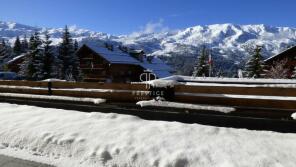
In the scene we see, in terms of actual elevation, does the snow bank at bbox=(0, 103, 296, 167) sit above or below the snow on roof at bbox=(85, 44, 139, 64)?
below

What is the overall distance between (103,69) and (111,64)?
2.38 metres

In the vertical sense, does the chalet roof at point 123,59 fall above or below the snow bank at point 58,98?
above

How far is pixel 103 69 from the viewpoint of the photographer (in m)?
57.2

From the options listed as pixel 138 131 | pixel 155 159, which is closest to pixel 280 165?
pixel 155 159

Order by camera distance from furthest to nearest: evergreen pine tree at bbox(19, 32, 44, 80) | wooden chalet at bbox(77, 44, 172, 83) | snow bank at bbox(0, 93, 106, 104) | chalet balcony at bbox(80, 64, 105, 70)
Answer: chalet balcony at bbox(80, 64, 105, 70)
wooden chalet at bbox(77, 44, 172, 83)
evergreen pine tree at bbox(19, 32, 44, 80)
snow bank at bbox(0, 93, 106, 104)

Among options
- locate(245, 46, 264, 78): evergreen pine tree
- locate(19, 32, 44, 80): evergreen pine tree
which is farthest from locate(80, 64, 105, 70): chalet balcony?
locate(245, 46, 264, 78): evergreen pine tree

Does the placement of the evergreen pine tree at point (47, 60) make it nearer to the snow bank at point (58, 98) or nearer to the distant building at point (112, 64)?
the distant building at point (112, 64)

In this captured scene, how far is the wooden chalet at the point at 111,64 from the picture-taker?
56312 mm

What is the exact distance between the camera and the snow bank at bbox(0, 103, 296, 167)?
590 centimetres

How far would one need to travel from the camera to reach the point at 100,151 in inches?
256

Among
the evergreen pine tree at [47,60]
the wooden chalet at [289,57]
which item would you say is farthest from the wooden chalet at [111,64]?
the wooden chalet at [289,57]

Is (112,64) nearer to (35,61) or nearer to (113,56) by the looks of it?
(113,56)

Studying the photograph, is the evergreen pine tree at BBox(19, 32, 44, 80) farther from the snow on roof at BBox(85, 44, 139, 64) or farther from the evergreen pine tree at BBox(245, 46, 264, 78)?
the evergreen pine tree at BBox(245, 46, 264, 78)

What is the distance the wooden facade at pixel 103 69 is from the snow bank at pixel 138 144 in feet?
154
